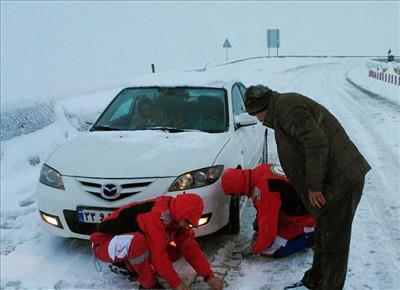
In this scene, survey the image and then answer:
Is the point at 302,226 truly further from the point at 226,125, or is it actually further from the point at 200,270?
the point at 226,125

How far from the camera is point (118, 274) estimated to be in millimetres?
3648

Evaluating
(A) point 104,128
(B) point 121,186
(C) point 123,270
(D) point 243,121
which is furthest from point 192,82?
(C) point 123,270

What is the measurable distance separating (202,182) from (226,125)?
111cm

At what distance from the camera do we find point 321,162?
2.62 meters

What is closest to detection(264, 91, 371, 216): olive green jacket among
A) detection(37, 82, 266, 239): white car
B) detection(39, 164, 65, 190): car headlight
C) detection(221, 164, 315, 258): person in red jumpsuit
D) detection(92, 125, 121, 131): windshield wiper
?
detection(221, 164, 315, 258): person in red jumpsuit

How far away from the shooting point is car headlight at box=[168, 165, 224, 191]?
3711 millimetres

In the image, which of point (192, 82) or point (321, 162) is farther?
point (192, 82)

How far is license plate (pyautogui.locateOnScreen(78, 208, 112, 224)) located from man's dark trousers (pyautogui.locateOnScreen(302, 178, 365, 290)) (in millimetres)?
1661

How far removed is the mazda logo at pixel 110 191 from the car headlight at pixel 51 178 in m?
0.39

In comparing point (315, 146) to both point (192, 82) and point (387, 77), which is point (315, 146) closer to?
point (192, 82)

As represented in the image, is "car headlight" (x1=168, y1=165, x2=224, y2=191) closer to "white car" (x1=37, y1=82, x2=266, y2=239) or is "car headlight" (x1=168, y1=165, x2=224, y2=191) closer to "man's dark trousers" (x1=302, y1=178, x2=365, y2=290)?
"white car" (x1=37, y1=82, x2=266, y2=239)

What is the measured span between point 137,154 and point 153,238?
1.03m

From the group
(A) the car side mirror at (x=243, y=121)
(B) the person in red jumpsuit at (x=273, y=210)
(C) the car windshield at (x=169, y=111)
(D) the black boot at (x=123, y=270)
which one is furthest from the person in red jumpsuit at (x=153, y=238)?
(A) the car side mirror at (x=243, y=121)

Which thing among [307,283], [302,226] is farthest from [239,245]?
[307,283]
